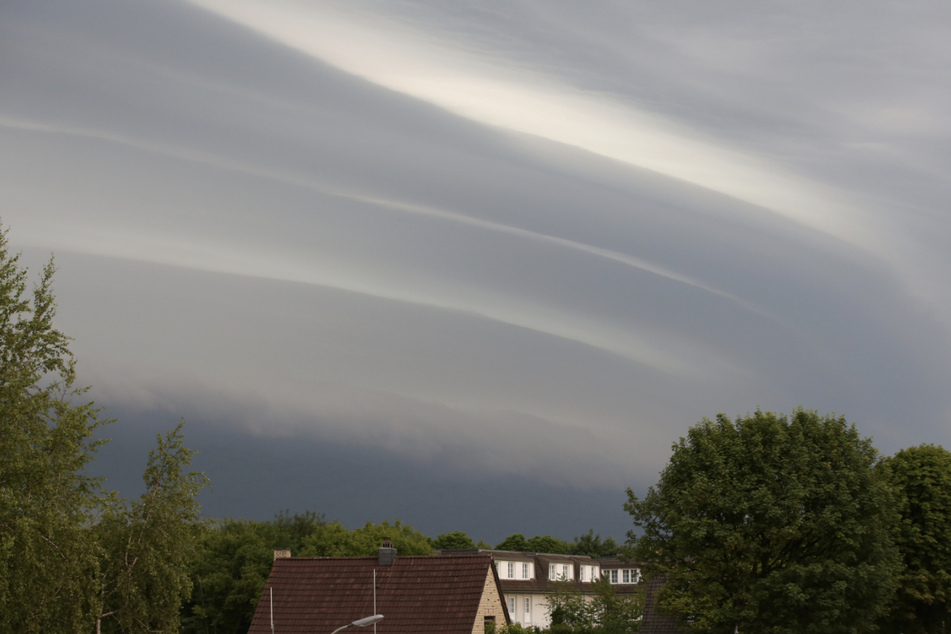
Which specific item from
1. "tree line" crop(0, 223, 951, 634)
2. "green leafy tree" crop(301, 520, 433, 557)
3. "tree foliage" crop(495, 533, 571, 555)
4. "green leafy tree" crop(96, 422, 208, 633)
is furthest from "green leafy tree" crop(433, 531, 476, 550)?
"green leafy tree" crop(96, 422, 208, 633)

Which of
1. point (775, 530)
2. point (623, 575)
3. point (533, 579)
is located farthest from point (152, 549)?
point (623, 575)

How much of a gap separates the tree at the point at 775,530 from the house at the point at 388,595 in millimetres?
9513

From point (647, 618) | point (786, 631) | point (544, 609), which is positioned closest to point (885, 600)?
point (786, 631)

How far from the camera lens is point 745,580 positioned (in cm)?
4994

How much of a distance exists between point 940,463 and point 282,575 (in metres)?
39.5

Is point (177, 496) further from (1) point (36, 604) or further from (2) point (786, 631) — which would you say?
(2) point (786, 631)

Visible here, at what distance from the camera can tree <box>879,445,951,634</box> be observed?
53500 mm

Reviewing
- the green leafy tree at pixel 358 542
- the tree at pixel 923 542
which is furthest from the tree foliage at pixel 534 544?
the tree at pixel 923 542

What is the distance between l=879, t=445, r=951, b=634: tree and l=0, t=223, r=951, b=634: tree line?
82 millimetres

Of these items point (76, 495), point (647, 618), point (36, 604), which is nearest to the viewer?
point (36, 604)

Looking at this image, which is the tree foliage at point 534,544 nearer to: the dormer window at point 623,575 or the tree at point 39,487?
the dormer window at point 623,575

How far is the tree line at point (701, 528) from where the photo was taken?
106 feet

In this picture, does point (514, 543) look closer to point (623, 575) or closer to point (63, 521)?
point (623, 575)

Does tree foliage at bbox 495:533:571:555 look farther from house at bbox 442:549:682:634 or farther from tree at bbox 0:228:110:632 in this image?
tree at bbox 0:228:110:632
